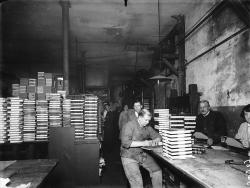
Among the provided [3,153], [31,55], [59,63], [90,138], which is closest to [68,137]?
[90,138]

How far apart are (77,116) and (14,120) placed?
1.68 metres

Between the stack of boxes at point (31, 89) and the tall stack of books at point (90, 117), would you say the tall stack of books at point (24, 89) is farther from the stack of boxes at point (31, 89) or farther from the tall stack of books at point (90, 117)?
the tall stack of books at point (90, 117)

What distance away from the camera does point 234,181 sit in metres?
2.06

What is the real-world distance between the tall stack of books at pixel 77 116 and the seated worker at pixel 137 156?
1.75m

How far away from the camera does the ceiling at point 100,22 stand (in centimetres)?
662

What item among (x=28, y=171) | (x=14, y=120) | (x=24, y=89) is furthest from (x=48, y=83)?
(x=28, y=171)

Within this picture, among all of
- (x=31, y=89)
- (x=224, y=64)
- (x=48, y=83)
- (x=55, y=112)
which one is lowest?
(x=55, y=112)

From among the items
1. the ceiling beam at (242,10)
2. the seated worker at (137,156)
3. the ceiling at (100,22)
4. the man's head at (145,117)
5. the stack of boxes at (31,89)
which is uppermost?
the ceiling at (100,22)

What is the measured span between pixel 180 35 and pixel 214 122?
384cm

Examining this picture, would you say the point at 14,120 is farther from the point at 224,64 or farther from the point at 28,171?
the point at 224,64

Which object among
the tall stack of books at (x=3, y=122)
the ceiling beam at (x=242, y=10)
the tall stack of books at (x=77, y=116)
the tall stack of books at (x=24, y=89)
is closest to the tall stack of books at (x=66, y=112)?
the tall stack of books at (x=77, y=116)

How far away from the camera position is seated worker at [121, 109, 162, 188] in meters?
3.52

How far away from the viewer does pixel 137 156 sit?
3.69 metres

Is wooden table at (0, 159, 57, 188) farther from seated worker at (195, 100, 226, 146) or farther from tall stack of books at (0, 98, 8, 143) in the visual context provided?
seated worker at (195, 100, 226, 146)
